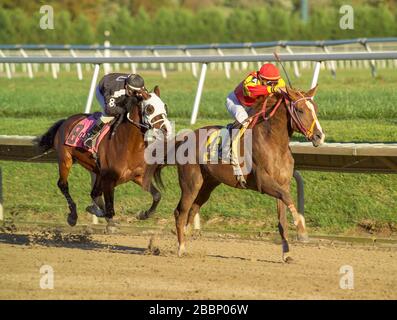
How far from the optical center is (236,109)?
376 inches

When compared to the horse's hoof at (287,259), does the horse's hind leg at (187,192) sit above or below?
above

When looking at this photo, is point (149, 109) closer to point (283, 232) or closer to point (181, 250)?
point (181, 250)

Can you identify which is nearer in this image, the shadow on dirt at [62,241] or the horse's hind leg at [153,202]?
the shadow on dirt at [62,241]

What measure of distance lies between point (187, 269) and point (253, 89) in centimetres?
176

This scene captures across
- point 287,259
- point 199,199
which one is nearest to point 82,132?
point 199,199

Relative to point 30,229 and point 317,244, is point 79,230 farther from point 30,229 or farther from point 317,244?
point 317,244

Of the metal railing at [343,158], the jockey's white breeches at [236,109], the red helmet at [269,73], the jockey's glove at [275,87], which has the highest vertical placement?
the red helmet at [269,73]

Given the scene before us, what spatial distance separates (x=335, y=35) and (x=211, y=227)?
71.7 feet

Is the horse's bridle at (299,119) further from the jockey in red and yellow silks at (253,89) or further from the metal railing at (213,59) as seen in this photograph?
the metal railing at (213,59)

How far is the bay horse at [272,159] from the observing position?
8805mm

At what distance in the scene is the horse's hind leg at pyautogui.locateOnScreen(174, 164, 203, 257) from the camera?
9516mm

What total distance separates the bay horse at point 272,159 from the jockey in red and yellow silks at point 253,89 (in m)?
0.13

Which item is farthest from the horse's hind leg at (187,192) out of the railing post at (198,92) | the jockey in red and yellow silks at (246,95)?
the railing post at (198,92)

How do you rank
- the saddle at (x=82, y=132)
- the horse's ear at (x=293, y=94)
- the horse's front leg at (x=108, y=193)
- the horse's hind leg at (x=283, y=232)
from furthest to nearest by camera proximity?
the saddle at (x=82, y=132)
the horse's front leg at (x=108, y=193)
the horse's hind leg at (x=283, y=232)
the horse's ear at (x=293, y=94)
